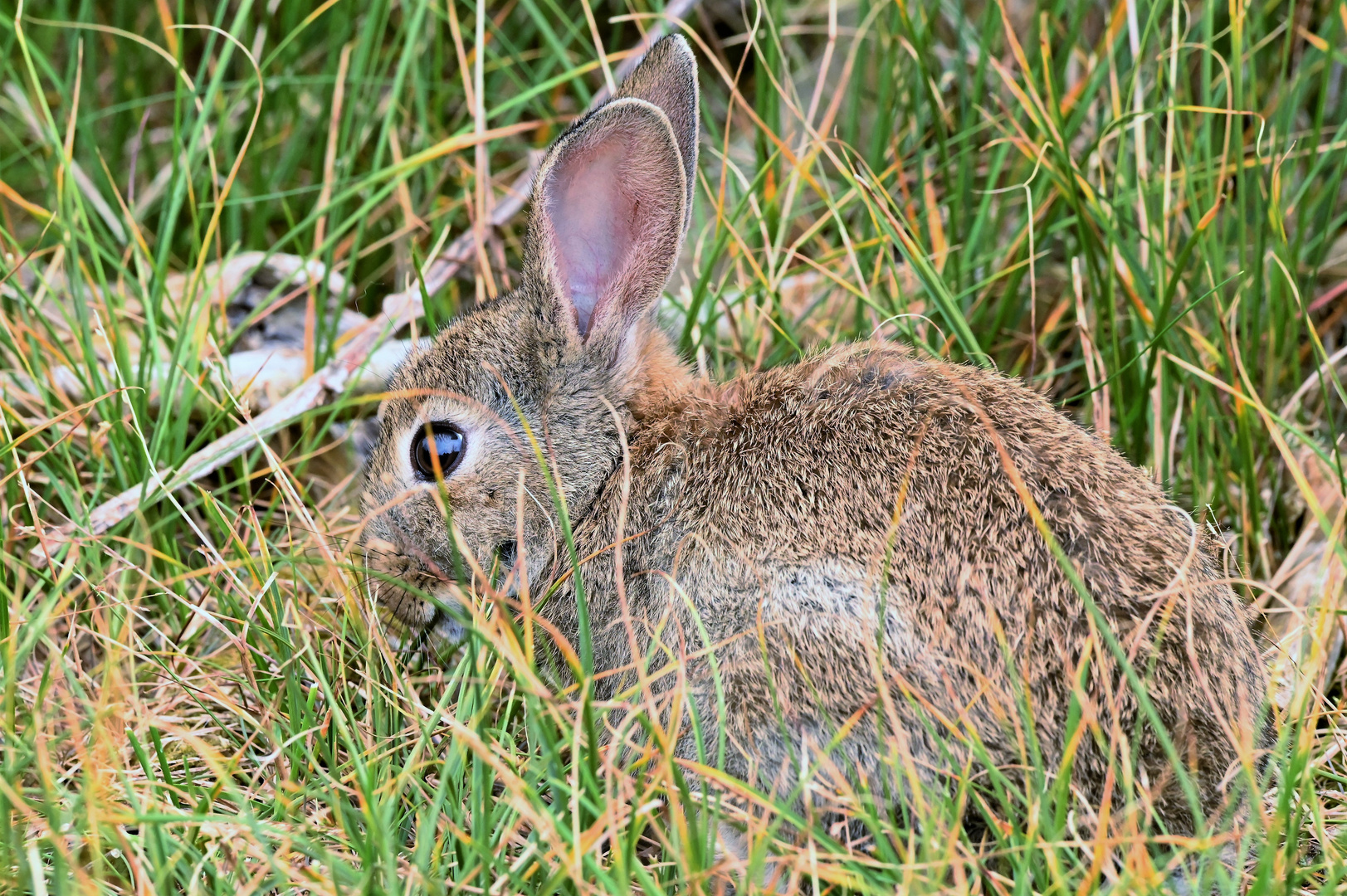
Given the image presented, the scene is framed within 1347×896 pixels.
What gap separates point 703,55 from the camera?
5352 mm

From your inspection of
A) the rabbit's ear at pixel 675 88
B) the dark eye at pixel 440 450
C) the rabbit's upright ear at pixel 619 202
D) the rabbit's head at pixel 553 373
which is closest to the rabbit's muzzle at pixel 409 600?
the rabbit's head at pixel 553 373

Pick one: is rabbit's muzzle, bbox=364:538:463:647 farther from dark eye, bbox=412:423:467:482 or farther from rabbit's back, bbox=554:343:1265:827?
rabbit's back, bbox=554:343:1265:827

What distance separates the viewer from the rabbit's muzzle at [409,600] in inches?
137

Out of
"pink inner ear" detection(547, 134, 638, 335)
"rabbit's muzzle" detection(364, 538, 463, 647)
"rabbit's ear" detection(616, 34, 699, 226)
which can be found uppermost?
"rabbit's ear" detection(616, 34, 699, 226)

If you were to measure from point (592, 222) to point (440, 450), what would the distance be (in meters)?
0.72

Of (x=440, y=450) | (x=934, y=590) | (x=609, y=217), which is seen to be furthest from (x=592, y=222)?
(x=934, y=590)

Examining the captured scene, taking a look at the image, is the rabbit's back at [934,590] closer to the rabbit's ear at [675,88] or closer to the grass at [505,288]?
the grass at [505,288]

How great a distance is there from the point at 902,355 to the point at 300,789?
1732 mm

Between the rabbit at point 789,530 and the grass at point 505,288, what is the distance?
0.51ft

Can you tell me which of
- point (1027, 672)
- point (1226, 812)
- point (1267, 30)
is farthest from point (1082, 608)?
point (1267, 30)

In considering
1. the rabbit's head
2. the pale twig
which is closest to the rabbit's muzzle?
the rabbit's head

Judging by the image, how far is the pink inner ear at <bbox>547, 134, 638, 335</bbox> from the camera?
353 centimetres

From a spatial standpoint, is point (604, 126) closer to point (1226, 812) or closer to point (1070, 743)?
point (1070, 743)

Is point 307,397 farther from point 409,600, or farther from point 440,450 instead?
point 409,600
